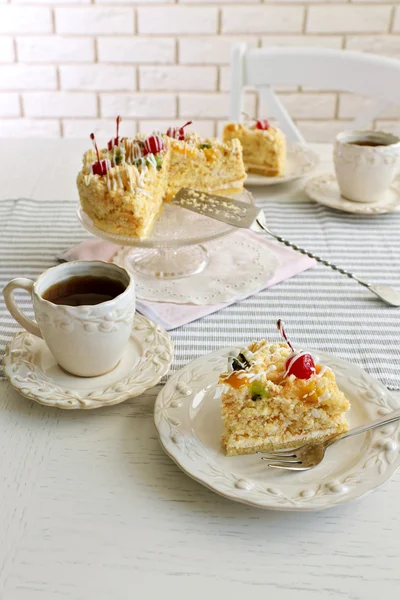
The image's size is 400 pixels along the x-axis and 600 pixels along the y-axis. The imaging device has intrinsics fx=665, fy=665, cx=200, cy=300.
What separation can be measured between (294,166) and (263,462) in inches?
40.9

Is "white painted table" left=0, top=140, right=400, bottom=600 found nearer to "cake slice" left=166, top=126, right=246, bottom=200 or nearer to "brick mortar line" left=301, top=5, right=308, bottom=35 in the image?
"cake slice" left=166, top=126, right=246, bottom=200

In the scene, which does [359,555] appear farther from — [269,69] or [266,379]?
[269,69]

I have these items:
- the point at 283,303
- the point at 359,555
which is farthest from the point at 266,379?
the point at 283,303

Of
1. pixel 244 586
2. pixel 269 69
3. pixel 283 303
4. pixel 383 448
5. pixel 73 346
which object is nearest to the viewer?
pixel 244 586

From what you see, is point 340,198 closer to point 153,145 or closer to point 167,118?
point 153,145

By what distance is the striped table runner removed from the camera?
1.03 meters

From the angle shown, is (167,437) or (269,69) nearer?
(167,437)

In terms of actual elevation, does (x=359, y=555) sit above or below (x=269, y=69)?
below

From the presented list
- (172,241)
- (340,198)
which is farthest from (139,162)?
(340,198)

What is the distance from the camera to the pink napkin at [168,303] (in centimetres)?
111

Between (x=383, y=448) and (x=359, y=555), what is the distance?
14 cm

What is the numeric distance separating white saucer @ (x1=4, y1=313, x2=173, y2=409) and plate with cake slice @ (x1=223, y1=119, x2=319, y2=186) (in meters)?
0.71

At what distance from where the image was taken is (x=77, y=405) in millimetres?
845

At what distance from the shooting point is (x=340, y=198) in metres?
1.51
